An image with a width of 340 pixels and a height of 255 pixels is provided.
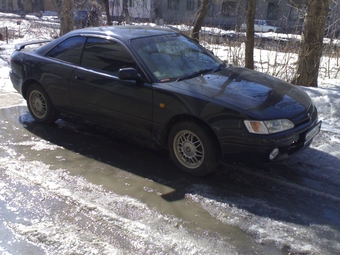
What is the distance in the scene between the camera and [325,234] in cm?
A: 332

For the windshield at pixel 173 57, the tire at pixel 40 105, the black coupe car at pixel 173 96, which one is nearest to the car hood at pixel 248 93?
the black coupe car at pixel 173 96

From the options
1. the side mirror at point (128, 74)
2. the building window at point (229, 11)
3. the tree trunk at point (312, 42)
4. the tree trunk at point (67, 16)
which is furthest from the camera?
the tree trunk at point (67, 16)

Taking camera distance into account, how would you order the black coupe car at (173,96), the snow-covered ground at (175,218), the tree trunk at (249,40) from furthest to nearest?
the tree trunk at (249,40)
the black coupe car at (173,96)
the snow-covered ground at (175,218)

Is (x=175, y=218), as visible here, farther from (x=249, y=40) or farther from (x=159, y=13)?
(x=159, y=13)

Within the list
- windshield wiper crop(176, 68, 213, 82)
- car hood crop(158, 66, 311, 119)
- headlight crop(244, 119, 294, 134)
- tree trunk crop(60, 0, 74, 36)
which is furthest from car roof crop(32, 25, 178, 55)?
tree trunk crop(60, 0, 74, 36)

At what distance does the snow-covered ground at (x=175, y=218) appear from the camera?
3.18 metres

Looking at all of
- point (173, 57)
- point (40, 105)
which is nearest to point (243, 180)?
point (173, 57)

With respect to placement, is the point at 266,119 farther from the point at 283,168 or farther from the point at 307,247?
the point at 307,247

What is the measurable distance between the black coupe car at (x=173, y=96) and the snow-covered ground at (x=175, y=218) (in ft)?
1.45

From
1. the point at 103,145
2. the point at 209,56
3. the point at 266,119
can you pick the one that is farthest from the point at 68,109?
the point at 266,119

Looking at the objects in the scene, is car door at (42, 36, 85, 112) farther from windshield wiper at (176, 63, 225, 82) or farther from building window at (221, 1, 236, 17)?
building window at (221, 1, 236, 17)

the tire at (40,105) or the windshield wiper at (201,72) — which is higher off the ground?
the windshield wiper at (201,72)

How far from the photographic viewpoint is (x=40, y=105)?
6012mm

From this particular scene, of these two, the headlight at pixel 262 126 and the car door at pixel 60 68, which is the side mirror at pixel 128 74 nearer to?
the car door at pixel 60 68
